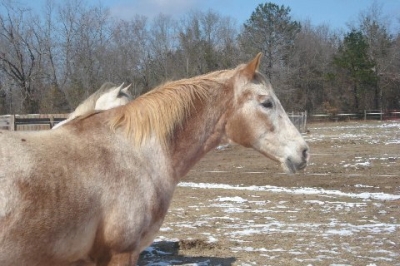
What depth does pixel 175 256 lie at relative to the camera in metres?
6.56

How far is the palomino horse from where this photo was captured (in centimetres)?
292

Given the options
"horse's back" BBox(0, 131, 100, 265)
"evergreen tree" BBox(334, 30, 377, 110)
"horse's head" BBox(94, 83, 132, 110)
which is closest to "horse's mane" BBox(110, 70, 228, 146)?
"horse's back" BBox(0, 131, 100, 265)

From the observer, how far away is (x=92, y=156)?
3.30m

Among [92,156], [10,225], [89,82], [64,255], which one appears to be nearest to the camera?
Answer: [10,225]

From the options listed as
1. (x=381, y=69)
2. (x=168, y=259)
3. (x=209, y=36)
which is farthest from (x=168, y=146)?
(x=381, y=69)

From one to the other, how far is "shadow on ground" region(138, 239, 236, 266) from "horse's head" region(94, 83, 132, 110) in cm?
220

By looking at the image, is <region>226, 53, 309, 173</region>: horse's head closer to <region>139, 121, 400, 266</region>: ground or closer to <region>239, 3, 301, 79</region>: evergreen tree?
<region>139, 121, 400, 266</region>: ground

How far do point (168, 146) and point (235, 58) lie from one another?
46.2 metres

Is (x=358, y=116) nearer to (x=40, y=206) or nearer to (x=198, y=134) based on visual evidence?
(x=198, y=134)

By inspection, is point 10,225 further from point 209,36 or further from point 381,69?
point 381,69

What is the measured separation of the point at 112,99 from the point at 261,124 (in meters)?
3.51

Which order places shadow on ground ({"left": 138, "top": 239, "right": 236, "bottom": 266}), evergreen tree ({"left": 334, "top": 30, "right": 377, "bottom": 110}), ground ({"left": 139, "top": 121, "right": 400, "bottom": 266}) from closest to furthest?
shadow on ground ({"left": 138, "top": 239, "right": 236, "bottom": 266}), ground ({"left": 139, "top": 121, "right": 400, "bottom": 266}), evergreen tree ({"left": 334, "top": 30, "right": 377, "bottom": 110})

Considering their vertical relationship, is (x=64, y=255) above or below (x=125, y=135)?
below

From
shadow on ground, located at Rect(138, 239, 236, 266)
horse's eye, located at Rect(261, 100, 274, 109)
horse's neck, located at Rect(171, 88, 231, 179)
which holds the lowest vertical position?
shadow on ground, located at Rect(138, 239, 236, 266)
